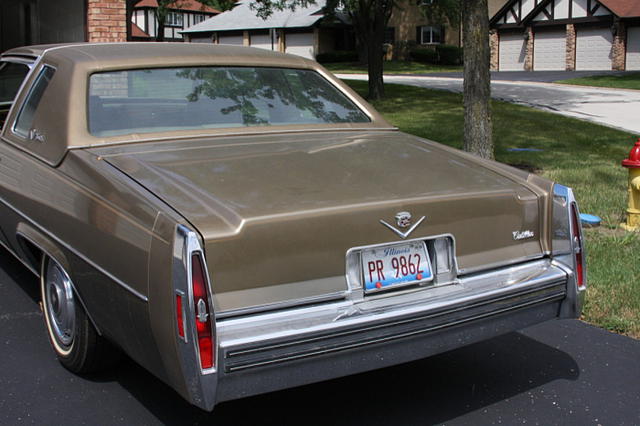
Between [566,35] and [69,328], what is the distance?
139ft

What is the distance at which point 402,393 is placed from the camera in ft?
12.7

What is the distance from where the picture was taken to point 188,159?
3697mm

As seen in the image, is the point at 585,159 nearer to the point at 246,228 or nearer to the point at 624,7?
the point at 246,228

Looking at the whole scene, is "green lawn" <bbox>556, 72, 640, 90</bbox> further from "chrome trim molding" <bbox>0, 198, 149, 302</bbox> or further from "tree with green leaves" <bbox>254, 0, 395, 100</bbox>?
"chrome trim molding" <bbox>0, 198, 149, 302</bbox>

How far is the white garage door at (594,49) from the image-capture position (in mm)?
40688

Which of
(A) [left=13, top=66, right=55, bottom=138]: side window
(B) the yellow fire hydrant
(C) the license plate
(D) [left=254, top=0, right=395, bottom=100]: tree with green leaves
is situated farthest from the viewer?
(D) [left=254, top=0, right=395, bottom=100]: tree with green leaves

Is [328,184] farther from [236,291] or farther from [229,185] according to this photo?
[236,291]

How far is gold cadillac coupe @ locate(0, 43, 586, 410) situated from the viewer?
2904 millimetres

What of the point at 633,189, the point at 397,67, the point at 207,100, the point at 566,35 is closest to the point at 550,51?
the point at 566,35

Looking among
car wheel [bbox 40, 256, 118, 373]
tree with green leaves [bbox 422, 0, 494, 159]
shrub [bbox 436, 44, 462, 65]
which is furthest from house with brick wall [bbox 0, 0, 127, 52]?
shrub [bbox 436, 44, 462, 65]

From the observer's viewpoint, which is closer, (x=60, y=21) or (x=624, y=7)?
(x=60, y=21)

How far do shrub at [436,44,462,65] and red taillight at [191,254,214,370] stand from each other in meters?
44.6

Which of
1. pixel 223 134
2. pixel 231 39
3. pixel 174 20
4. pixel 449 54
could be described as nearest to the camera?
pixel 223 134

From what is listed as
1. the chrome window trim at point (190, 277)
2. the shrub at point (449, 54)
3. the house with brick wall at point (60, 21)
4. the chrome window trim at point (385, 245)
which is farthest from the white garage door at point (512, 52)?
the chrome window trim at point (190, 277)
